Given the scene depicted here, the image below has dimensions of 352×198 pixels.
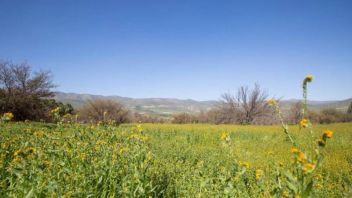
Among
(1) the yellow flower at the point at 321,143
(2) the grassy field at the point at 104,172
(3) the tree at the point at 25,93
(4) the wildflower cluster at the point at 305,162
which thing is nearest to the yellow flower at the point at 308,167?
(4) the wildflower cluster at the point at 305,162

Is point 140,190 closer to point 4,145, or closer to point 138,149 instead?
point 138,149

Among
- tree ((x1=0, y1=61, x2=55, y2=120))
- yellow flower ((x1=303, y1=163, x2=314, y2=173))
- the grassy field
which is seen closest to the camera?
yellow flower ((x1=303, y1=163, x2=314, y2=173))

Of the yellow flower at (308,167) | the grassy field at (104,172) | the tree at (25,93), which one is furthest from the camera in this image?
the tree at (25,93)

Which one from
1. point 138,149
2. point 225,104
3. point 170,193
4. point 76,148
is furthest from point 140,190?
point 225,104

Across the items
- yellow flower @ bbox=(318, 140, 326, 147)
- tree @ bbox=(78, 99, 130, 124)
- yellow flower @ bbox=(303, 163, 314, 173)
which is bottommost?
tree @ bbox=(78, 99, 130, 124)

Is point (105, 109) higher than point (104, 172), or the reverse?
point (104, 172)

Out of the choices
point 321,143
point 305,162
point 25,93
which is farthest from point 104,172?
point 25,93

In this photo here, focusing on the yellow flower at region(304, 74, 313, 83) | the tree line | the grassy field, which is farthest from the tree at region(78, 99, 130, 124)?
the yellow flower at region(304, 74, 313, 83)

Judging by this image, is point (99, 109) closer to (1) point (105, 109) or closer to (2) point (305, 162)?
(1) point (105, 109)

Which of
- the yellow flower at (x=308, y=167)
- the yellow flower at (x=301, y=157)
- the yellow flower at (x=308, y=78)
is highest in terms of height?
the yellow flower at (x=308, y=78)

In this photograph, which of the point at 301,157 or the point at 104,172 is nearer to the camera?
the point at 301,157

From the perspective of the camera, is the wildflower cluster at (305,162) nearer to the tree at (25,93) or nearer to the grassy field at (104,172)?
the grassy field at (104,172)

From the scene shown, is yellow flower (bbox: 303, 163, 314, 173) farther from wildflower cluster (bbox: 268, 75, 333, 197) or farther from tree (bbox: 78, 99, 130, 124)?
tree (bbox: 78, 99, 130, 124)

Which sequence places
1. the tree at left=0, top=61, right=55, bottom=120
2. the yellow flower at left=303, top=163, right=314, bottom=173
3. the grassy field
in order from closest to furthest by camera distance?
the yellow flower at left=303, top=163, right=314, bottom=173, the grassy field, the tree at left=0, top=61, right=55, bottom=120
